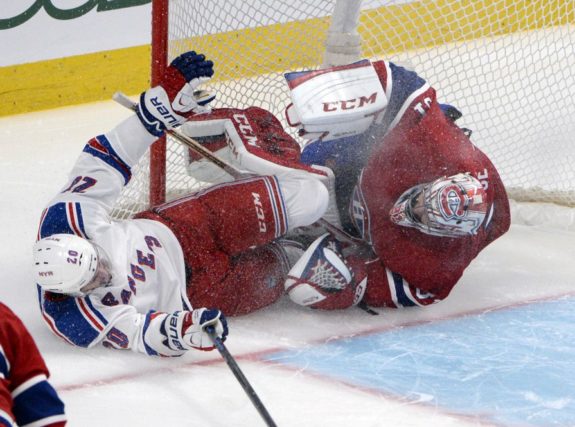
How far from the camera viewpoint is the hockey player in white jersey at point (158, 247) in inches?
97.0

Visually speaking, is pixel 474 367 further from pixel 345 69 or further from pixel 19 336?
pixel 19 336

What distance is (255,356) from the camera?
2.65 m

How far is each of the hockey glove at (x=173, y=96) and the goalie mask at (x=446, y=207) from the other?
2.05 ft

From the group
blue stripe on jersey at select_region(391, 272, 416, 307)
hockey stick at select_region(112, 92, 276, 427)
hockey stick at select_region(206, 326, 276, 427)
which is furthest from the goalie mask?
hockey stick at select_region(206, 326, 276, 427)

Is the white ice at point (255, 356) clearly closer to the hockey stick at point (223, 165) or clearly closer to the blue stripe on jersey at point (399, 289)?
the blue stripe on jersey at point (399, 289)

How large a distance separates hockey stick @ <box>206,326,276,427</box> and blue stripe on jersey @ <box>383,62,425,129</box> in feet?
2.96

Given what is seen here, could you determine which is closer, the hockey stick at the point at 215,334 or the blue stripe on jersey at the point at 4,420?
the blue stripe on jersey at the point at 4,420

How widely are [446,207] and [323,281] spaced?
1.36ft

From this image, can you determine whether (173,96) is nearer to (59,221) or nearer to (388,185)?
(59,221)

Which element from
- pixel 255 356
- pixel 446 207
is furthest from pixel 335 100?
pixel 255 356

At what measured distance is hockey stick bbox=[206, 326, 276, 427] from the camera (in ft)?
7.04

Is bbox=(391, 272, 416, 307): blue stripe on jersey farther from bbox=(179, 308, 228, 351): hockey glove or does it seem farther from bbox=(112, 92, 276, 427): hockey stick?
bbox=(179, 308, 228, 351): hockey glove

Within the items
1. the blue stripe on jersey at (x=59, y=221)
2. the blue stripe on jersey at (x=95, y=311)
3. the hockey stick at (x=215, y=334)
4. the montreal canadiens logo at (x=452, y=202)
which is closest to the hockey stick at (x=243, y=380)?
the hockey stick at (x=215, y=334)

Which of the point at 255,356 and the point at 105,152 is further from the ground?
the point at 105,152
